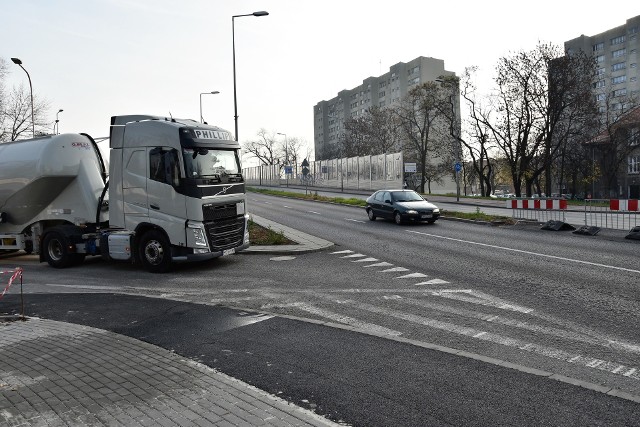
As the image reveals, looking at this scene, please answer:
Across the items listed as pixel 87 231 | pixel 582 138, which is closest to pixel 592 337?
pixel 87 231

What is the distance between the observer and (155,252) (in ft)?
41.4

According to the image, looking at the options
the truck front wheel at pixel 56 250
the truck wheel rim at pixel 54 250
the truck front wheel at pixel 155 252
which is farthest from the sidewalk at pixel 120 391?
the truck wheel rim at pixel 54 250

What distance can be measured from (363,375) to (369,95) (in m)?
135

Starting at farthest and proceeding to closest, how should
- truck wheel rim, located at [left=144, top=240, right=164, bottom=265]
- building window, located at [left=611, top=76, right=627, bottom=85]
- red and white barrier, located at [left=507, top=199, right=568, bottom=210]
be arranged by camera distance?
building window, located at [left=611, top=76, right=627, bottom=85] → red and white barrier, located at [left=507, top=199, right=568, bottom=210] → truck wheel rim, located at [left=144, top=240, right=164, bottom=265]

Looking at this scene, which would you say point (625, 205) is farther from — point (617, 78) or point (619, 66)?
point (617, 78)

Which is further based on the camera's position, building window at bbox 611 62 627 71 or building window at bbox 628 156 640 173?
building window at bbox 611 62 627 71

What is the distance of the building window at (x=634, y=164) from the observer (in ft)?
219

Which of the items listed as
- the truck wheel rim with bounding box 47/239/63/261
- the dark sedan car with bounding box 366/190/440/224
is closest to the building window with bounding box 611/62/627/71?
the dark sedan car with bounding box 366/190/440/224

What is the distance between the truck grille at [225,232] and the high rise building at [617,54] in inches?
3555

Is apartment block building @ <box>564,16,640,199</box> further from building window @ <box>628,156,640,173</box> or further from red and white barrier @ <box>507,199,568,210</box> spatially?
red and white barrier @ <box>507,199,568,210</box>

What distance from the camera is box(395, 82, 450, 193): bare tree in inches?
2312

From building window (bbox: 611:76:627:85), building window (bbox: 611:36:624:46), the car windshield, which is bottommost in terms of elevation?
the car windshield

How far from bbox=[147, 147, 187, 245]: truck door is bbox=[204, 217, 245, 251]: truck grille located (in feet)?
2.12

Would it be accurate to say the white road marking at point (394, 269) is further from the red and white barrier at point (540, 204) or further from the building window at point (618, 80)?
the building window at point (618, 80)
